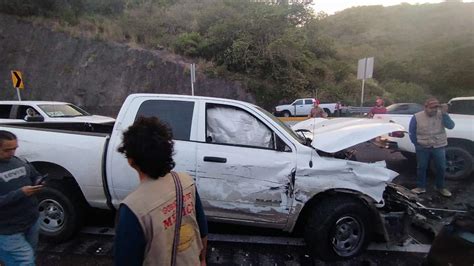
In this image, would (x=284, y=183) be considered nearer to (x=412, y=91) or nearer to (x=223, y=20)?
(x=223, y=20)

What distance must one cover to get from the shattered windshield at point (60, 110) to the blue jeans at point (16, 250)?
798 cm

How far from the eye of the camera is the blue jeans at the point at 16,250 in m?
2.54

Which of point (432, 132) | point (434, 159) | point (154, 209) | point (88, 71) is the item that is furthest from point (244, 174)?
point (88, 71)

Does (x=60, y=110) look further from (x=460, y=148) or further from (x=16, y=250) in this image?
(x=460, y=148)

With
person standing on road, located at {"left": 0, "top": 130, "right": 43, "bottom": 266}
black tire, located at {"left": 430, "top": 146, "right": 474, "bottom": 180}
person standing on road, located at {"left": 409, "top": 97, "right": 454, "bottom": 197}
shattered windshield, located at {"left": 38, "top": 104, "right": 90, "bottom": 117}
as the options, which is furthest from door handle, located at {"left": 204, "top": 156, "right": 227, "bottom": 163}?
shattered windshield, located at {"left": 38, "top": 104, "right": 90, "bottom": 117}

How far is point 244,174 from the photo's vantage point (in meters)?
3.68

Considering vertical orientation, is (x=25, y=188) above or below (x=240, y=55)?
below

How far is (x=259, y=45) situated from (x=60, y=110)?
52.7ft

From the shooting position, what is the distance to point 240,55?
74.7ft

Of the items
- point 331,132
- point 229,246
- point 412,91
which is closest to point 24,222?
Result: point 229,246

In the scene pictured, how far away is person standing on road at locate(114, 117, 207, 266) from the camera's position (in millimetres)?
1466

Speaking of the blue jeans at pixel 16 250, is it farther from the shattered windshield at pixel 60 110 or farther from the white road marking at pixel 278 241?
the shattered windshield at pixel 60 110

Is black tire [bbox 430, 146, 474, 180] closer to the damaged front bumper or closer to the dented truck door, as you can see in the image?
the damaged front bumper

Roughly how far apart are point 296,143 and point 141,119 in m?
2.38
